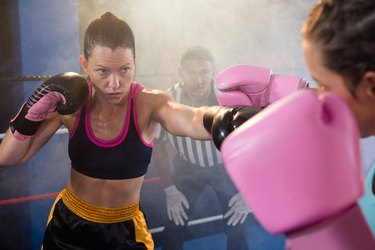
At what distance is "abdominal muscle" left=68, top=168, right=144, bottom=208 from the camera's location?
1746mm

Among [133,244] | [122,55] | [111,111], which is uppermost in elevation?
[122,55]

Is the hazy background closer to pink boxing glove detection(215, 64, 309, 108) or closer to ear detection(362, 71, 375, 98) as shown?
pink boxing glove detection(215, 64, 309, 108)

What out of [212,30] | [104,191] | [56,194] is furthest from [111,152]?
[212,30]

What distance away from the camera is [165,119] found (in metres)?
1.68

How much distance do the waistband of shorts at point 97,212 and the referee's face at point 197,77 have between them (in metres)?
1.27

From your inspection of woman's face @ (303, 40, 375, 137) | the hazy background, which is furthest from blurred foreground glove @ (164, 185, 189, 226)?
woman's face @ (303, 40, 375, 137)

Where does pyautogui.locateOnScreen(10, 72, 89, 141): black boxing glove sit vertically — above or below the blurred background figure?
above

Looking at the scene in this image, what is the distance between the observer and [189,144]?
9.60ft

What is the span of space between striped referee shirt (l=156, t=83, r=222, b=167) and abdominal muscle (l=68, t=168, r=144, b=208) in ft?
3.68

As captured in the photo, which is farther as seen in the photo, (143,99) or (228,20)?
(228,20)

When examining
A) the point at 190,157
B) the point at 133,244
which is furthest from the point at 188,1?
the point at 133,244

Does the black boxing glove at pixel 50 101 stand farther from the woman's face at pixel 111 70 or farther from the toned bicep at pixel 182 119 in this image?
the toned bicep at pixel 182 119

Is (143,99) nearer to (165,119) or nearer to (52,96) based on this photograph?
(165,119)

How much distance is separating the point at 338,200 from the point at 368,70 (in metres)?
0.25
